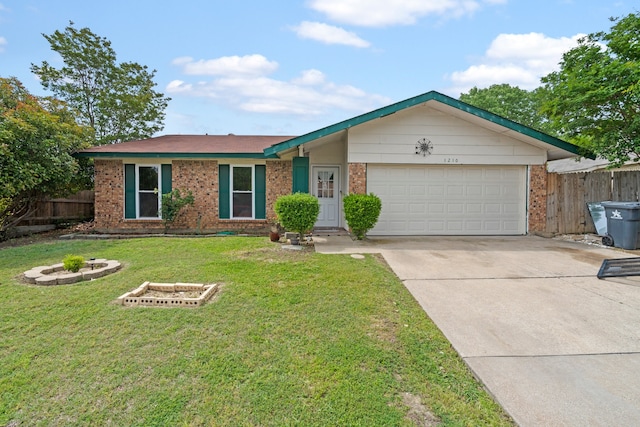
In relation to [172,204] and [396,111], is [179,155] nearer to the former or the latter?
[172,204]

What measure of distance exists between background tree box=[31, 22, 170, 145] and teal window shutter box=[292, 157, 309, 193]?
14583mm

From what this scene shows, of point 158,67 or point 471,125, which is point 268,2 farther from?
point 158,67

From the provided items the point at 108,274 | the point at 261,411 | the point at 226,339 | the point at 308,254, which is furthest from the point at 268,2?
the point at 261,411

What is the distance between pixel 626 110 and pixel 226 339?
40.4 ft

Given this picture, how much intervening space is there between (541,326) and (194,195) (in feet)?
32.8

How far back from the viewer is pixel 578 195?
1046 cm

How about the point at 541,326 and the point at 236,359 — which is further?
the point at 541,326

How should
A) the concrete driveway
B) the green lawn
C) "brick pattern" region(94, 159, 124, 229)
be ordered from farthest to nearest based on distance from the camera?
"brick pattern" region(94, 159, 124, 229), the concrete driveway, the green lawn

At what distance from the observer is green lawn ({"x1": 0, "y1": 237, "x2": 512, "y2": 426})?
7.79 feet

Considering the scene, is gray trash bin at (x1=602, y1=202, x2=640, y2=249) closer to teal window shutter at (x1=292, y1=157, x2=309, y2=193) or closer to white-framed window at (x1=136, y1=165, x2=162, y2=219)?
teal window shutter at (x1=292, y1=157, x2=309, y2=193)

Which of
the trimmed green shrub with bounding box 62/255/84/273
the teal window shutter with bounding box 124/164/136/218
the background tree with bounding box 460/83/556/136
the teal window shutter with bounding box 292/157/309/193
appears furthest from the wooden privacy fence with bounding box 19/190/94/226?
the background tree with bounding box 460/83/556/136

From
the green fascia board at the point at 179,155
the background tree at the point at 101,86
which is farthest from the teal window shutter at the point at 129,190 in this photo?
the background tree at the point at 101,86

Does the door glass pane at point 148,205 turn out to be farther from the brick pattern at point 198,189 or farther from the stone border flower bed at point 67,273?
the stone border flower bed at point 67,273

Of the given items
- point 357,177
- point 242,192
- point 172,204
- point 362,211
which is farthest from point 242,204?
point 362,211
